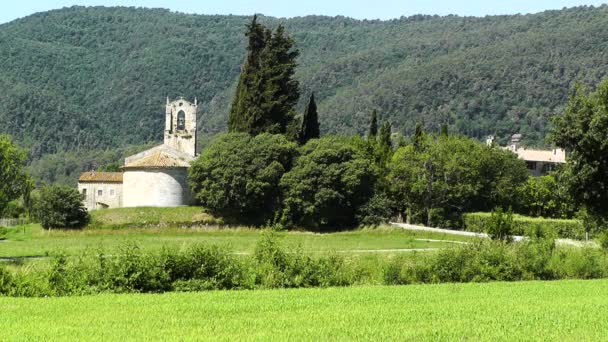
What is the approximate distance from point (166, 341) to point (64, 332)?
72.2 inches

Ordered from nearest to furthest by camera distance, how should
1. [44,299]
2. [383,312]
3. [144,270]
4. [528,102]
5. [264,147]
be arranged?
[383,312] < [44,299] < [144,270] < [264,147] < [528,102]

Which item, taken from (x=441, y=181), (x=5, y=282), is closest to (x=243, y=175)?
(x=441, y=181)

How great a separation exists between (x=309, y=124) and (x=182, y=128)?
1931 centimetres

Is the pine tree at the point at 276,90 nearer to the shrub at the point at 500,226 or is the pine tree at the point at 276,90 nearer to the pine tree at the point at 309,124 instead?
the pine tree at the point at 309,124

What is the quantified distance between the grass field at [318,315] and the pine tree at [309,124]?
48.1m

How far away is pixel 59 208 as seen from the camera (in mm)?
57250

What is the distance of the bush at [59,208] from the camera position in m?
57.1

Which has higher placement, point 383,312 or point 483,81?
point 483,81

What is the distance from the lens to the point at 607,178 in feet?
119

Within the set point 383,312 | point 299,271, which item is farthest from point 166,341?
point 299,271

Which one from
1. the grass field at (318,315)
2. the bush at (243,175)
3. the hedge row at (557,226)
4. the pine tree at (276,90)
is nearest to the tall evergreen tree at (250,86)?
the pine tree at (276,90)

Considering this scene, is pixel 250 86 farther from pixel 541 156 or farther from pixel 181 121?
pixel 541 156

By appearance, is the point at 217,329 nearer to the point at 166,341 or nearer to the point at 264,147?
the point at 166,341

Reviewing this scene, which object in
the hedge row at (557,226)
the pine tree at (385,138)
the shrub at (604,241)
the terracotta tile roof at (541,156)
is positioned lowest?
the hedge row at (557,226)
